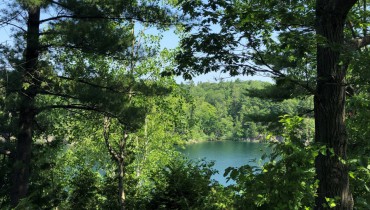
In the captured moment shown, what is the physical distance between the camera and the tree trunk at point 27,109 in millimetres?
5941

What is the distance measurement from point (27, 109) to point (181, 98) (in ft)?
24.5

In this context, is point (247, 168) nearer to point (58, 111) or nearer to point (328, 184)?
point (328, 184)

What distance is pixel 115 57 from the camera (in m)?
6.95

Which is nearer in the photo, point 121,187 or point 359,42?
point 359,42

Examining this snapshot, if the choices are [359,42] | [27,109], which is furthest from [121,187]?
[359,42]

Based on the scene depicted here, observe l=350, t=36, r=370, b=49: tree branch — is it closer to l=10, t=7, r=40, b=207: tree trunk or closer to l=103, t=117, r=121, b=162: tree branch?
l=10, t=7, r=40, b=207: tree trunk

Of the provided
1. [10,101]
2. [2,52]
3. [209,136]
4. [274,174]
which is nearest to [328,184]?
[274,174]

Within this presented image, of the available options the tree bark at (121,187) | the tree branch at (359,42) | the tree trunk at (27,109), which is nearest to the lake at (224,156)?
the tree bark at (121,187)

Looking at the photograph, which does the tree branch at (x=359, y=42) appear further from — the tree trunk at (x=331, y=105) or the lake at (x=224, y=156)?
the lake at (x=224, y=156)

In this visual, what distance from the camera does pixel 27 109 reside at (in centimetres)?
642

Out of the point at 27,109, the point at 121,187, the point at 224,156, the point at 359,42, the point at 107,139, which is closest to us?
the point at 359,42

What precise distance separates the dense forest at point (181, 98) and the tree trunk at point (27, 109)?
20 mm

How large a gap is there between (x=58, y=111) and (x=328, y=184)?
798 centimetres

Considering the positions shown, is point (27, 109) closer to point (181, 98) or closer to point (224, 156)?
point (181, 98)
